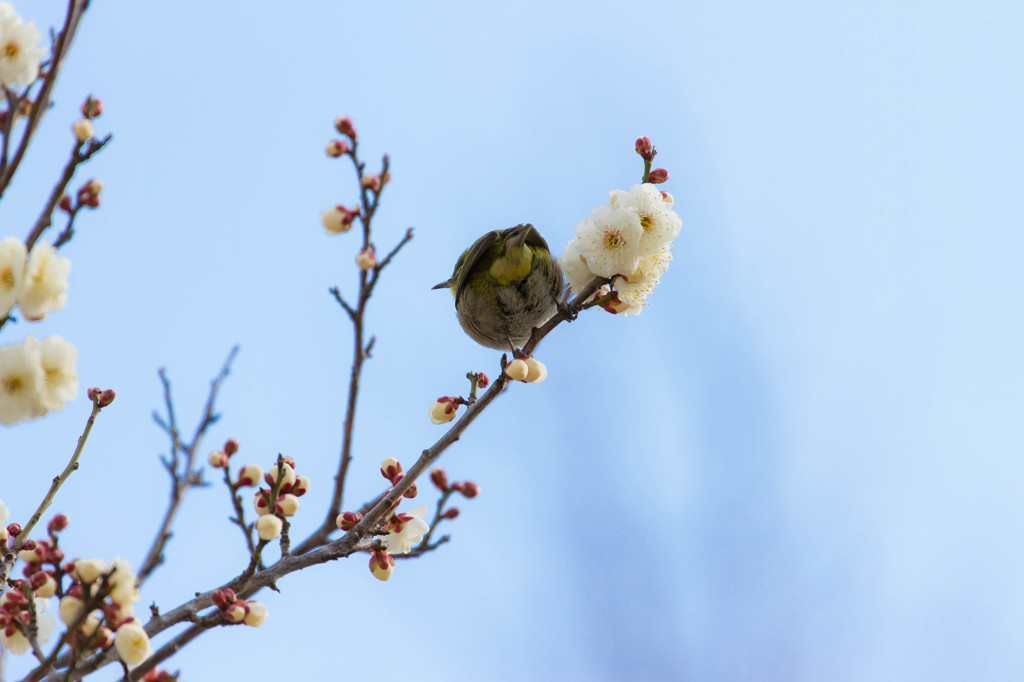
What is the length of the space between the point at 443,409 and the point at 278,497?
23.0 inches

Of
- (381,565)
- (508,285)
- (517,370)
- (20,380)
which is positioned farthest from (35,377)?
(508,285)

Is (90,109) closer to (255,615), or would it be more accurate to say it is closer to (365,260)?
(365,260)

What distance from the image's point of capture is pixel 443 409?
2.56 metres

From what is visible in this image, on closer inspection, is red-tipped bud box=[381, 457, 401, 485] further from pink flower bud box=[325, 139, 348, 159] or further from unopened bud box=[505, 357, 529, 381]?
pink flower bud box=[325, 139, 348, 159]

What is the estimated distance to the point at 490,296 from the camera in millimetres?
3766

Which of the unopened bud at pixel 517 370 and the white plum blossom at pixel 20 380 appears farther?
the unopened bud at pixel 517 370

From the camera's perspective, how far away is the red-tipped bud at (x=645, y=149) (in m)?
2.68

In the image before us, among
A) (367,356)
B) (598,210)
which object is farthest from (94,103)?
(598,210)

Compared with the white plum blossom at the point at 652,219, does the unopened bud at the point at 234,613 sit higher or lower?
lower

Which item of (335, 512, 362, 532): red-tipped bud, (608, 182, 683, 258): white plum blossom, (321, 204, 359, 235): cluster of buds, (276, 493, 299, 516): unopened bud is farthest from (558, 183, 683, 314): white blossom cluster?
(276, 493, 299, 516): unopened bud

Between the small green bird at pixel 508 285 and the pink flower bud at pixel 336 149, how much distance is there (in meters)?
1.36

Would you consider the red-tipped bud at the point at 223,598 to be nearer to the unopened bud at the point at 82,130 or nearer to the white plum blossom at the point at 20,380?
the white plum blossom at the point at 20,380

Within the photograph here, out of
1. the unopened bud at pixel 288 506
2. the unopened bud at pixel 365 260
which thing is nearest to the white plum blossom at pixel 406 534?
the unopened bud at pixel 288 506

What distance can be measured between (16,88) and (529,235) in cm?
225
